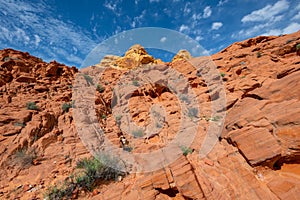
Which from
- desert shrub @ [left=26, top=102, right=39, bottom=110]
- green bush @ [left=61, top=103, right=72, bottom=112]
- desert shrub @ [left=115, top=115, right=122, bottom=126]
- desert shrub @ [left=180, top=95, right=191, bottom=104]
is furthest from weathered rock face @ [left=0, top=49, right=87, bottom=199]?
desert shrub @ [left=180, top=95, right=191, bottom=104]

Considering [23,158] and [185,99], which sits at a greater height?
[185,99]

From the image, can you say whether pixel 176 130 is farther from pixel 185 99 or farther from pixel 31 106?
pixel 31 106

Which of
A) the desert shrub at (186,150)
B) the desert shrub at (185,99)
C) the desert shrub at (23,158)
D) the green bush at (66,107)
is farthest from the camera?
the desert shrub at (185,99)

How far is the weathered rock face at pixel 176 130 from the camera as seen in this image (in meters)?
4.58

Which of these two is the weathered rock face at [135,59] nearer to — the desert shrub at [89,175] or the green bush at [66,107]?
the green bush at [66,107]

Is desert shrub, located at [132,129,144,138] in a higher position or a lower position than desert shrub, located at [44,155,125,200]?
higher

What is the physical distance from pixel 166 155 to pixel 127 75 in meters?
12.9

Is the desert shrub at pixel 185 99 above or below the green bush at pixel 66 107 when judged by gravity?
below

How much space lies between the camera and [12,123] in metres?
8.16

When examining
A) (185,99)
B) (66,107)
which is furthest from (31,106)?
(185,99)

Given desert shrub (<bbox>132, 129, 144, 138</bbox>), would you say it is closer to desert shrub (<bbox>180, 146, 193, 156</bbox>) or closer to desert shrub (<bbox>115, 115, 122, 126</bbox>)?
desert shrub (<bbox>115, 115, 122, 126</bbox>)

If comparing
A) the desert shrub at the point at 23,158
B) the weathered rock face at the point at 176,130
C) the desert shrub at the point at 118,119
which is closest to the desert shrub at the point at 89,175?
the weathered rock face at the point at 176,130

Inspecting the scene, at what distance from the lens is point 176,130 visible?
902 cm

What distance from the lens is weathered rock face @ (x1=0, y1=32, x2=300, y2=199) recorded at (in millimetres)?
4582
